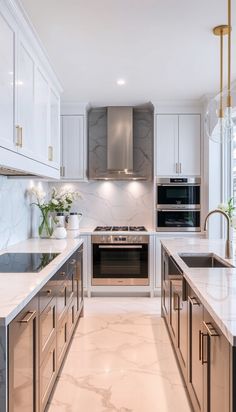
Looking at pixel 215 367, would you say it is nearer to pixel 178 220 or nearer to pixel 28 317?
pixel 28 317

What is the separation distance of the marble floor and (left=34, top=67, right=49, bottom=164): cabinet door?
5.46ft

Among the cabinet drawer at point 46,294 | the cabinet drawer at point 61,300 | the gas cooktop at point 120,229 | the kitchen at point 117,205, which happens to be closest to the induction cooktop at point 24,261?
the kitchen at point 117,205

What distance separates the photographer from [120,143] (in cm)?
475

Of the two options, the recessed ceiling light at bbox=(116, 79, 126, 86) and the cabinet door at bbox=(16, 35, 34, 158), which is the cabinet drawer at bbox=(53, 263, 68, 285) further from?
the recessed ceiling light at bbox=(116, 79, 126, 86)

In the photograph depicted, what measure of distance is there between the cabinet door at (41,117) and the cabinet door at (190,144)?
2.18 meters

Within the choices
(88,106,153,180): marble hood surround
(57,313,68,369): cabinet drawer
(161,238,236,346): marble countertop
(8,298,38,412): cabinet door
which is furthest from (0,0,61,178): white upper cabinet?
(88,106,153,180): marble hood surround

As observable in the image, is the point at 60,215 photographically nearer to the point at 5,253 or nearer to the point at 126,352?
the point at 5,253

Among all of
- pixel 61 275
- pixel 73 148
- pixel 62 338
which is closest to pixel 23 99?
pixel 61 275

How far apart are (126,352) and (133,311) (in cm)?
106

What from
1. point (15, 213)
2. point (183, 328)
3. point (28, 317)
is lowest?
point (183, 328)

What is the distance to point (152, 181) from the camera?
489 centimetres

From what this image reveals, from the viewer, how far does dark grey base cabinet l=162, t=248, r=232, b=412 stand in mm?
1282

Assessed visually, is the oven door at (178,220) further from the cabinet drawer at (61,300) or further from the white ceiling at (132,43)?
the cabinet drawer at (61,300)

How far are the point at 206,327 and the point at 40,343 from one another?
0.88 m
